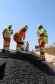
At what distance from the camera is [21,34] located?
243 inches

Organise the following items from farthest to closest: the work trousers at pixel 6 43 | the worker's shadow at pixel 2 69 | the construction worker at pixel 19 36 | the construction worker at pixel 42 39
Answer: the work trousers at pixel 6 43
the construction worker at pixel 19 36
the construction worker at pixel 42 39
the worker's shadow at pixel 2 69

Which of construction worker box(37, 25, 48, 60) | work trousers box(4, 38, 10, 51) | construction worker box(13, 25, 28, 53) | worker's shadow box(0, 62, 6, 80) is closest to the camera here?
worker's shadow box(0, 62, 6, 80)

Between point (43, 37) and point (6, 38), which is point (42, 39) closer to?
point (43, 37)

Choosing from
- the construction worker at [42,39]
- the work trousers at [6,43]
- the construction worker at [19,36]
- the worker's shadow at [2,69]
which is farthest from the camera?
the work trousers at [6,43]

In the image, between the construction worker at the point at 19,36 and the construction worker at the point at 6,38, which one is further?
the construction worker at the point at 6,38

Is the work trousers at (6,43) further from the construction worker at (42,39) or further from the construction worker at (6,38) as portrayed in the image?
the construction worker at (42,39)

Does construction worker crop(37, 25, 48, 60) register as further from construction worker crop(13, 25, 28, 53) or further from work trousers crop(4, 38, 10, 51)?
work trousers crop(4, 38, 10, 51)

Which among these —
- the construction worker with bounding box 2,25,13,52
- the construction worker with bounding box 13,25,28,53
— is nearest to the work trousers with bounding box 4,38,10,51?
the construction worker with bounding box 2,25,13,52

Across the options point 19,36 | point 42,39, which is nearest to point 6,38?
point 19,36

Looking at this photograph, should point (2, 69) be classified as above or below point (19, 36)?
below

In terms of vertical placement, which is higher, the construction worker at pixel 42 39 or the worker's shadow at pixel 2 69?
the construction worker at pixel 42 39

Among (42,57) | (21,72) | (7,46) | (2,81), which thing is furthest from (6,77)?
(7,46)

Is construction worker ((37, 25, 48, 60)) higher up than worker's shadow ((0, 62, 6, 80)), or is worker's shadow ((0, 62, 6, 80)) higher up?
construction worker ((37, 25, 48, 60))

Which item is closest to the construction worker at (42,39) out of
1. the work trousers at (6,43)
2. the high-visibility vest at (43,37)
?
the high-visibility vest at (43,37)
